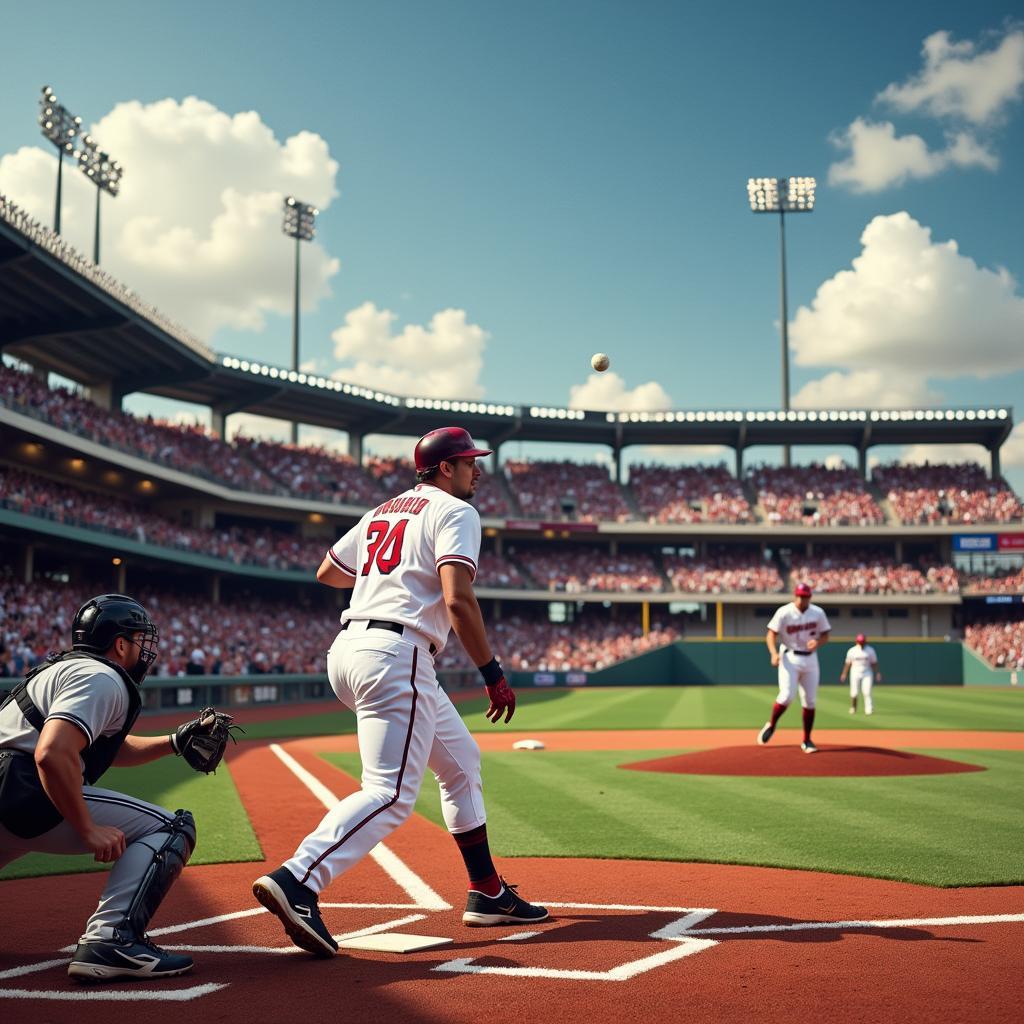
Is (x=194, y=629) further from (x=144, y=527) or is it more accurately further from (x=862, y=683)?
(x=862, y=683)

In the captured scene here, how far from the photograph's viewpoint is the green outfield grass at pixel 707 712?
851 inches

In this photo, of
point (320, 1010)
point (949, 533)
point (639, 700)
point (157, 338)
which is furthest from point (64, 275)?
point (949, 533)

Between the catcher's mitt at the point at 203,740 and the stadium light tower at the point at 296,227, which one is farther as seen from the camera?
the stadium light tower at the point at 296,227

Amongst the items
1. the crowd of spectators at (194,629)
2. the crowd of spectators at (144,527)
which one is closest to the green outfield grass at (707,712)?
the crowd of spectators at (194,629)

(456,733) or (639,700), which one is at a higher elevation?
(456,733)

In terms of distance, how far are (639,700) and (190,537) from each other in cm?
1715

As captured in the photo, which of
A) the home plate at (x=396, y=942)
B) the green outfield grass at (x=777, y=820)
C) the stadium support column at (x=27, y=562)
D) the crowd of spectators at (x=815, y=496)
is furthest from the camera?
the crowd of spectators at (x=815, y=496)

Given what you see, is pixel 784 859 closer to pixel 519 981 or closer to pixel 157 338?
pixel 519 981

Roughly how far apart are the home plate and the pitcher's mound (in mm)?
7646

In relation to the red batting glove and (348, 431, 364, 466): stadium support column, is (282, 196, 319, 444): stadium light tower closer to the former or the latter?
(348, 431, 364, 466): stadium support column

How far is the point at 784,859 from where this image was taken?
681 centimetres

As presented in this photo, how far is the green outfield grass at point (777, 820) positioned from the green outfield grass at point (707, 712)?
30.1 feet

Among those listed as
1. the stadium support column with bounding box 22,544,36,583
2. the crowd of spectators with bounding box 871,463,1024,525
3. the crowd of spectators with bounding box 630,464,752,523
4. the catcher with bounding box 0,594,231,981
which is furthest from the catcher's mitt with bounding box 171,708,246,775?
the crowd of spectators with bounding box 871,463,1024,525

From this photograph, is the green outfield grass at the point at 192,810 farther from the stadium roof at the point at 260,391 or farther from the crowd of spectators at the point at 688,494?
the crowd of spectators at the point at 688,494
